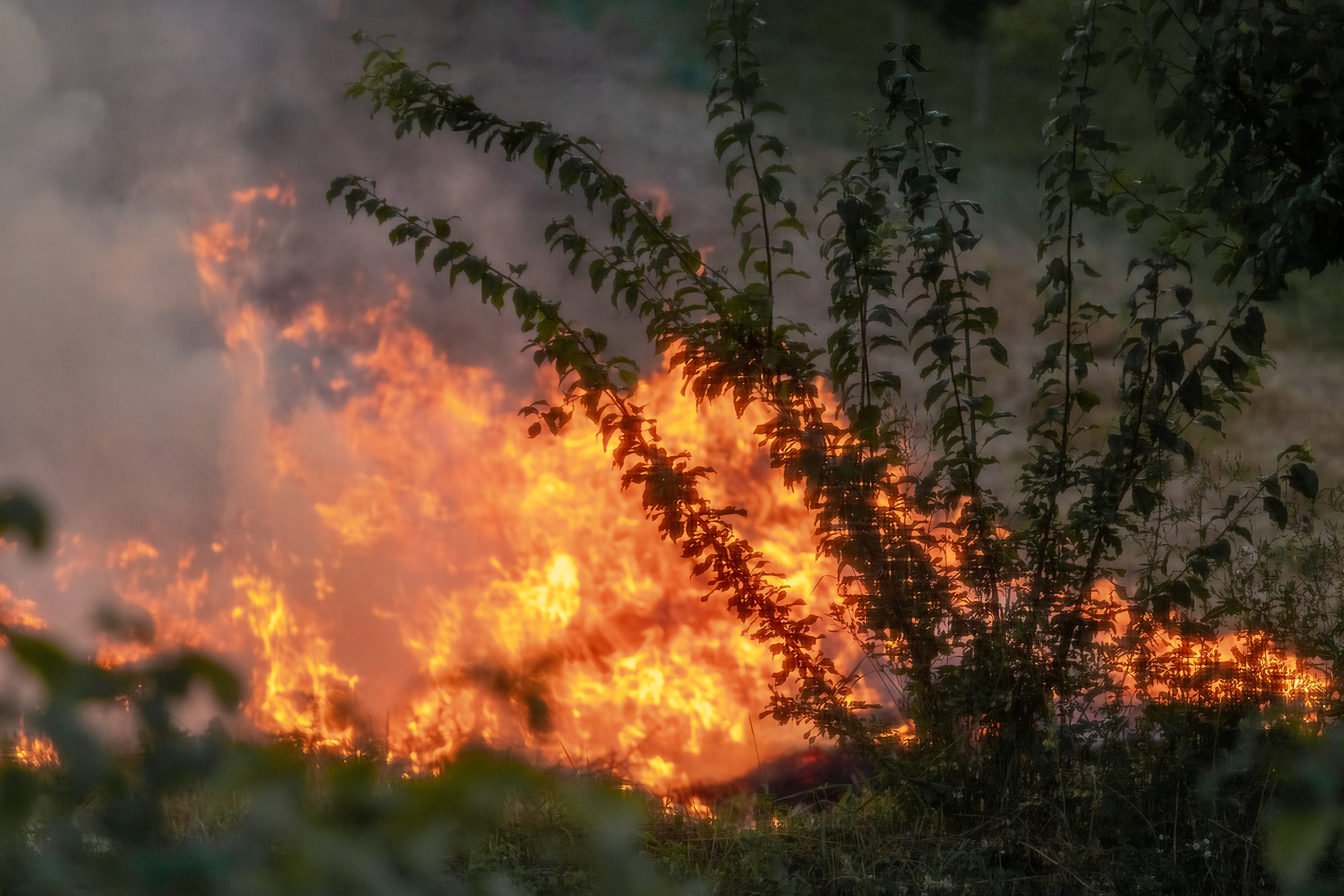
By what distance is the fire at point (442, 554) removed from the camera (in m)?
5.29

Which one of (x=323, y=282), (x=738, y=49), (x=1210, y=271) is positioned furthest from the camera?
(x=1210, y=271)

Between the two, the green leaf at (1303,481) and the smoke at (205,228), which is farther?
the smoke at (205,228)

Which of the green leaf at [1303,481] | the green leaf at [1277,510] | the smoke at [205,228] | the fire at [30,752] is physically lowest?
the fire at [30,752]

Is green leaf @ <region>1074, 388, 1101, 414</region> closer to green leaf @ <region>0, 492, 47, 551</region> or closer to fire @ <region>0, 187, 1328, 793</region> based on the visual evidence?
fire @ <region>0, 187, 1328, 793</region>

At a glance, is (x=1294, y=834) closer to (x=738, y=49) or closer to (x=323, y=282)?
(x=738, y=49)

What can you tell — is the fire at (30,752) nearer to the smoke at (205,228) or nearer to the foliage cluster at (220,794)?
the foliage cluster at (220,794)

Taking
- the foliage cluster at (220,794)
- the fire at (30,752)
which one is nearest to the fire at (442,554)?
the fire at (30,752)

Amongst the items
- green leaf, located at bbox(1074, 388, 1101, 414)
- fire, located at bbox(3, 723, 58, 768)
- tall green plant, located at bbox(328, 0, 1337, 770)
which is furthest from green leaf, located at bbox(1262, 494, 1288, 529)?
fire, located at bbox(3, 723, 58, 768)

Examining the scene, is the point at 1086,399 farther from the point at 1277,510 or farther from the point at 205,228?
the point at 205,228

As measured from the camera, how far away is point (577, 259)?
121 inches

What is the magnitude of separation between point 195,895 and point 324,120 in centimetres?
721

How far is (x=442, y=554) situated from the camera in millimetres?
5773

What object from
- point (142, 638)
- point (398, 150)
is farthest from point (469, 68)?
point (142, 638)

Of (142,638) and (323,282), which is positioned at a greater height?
(323,282)
